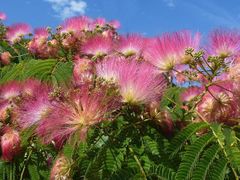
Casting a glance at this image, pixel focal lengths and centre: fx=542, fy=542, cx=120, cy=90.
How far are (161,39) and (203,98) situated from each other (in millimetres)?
290

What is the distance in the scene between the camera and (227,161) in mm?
1804

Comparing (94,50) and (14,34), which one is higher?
(14,34)

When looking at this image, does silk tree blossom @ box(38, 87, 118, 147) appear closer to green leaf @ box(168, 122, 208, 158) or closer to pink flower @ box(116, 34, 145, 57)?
green leaf @ box(168, 122, 208, 158)

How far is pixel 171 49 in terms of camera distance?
84.7 inches

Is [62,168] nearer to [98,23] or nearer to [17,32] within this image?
[98,23]

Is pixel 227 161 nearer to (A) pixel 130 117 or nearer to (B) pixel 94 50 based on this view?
(A) pixel 130 117

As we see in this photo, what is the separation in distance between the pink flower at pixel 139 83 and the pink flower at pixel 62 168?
1.22 ft

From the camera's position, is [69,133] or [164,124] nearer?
[69,133]

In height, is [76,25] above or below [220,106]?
above

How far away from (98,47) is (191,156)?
3.11ft

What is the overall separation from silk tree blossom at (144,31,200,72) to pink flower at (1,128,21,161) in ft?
2.24

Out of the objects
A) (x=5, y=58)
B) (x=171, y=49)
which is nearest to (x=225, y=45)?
(x=171, y=49)

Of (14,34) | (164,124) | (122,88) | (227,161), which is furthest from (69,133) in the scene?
(14,34)

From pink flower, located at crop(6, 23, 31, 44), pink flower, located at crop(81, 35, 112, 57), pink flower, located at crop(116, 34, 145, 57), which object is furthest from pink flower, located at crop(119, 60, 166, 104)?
pink flower, located at crop(6, 23, 31, 44)
